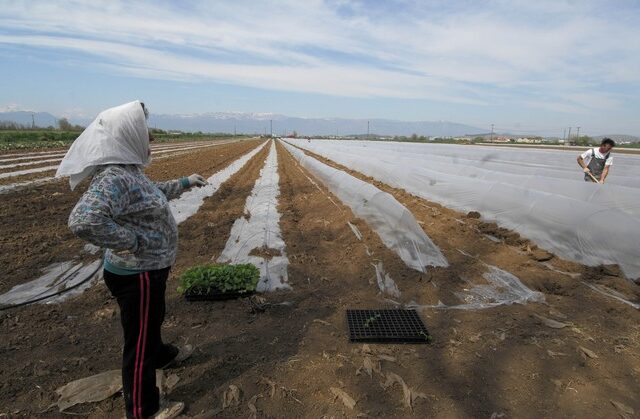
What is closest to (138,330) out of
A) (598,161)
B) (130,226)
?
(130,226)

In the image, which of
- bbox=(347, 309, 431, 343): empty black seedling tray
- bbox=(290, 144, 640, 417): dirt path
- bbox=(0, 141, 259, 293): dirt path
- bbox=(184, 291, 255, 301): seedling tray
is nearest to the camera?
bbox=(290, 144, 640, 417): dirt path

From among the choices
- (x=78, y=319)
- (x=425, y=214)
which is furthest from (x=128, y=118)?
(x=425, y=214)

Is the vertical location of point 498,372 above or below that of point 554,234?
below

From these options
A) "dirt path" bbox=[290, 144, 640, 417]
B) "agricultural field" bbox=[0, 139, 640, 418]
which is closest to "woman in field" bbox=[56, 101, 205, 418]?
"agricultural field" bbox=[0, 139, 640, 418]

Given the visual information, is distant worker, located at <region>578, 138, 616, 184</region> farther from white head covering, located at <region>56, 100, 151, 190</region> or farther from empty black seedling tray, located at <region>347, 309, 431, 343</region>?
white head covering, located at <region>56, 100, 151, 190</region>

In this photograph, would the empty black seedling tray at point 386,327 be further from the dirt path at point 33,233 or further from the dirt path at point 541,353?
the dirt path at point 33,233

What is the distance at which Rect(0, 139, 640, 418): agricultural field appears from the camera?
2656 mm

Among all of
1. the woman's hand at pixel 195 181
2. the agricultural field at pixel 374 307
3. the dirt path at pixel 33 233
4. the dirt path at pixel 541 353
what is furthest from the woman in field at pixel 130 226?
the dirt path at pixel 33 233

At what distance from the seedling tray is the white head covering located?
6.93 feet

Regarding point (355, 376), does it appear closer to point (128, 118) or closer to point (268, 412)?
point (268, 412)

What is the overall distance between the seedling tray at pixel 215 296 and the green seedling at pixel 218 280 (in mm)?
21

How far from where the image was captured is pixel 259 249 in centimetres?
566

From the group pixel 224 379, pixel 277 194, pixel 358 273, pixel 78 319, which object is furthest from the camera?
pixel 277 194

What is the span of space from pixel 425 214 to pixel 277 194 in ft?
13.8
